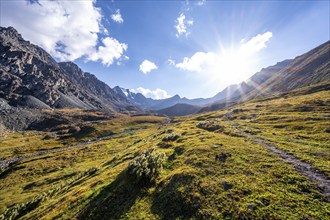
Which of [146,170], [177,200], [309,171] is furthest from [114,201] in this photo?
[309,171]

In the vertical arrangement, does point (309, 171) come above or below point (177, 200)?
above

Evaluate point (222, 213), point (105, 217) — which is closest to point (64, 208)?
point (105, 217)

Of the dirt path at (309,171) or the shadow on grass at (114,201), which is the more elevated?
the dirt path at (309,171)

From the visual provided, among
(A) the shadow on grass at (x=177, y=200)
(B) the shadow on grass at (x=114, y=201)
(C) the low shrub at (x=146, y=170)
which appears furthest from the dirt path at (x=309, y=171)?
(B) the shadow on grass at (x=114, y=201)

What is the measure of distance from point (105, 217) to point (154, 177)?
8289 mm

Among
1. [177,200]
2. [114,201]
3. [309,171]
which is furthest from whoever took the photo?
[114,201]

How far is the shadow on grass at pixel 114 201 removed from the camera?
2201 cm

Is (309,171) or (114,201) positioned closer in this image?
(309,171)

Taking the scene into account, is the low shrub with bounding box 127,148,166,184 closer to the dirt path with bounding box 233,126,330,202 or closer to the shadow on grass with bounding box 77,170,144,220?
the shadow on grass with bounding box 77,170,144,220

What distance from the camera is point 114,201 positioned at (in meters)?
24.0

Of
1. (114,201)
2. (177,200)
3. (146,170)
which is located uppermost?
(146,170)

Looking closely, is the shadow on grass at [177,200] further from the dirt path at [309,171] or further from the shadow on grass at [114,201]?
the dirt path at [309,171]

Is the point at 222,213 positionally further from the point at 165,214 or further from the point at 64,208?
the point at 64,208

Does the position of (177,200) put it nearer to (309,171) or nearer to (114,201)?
(114,201)
